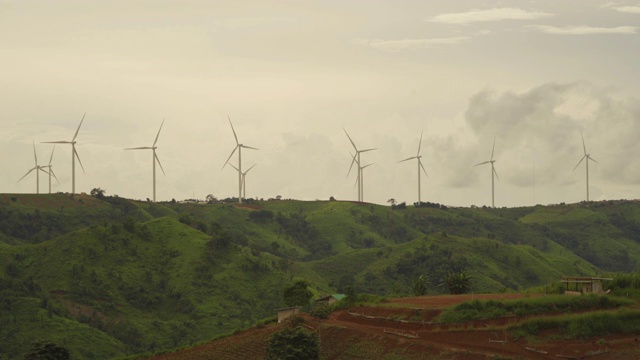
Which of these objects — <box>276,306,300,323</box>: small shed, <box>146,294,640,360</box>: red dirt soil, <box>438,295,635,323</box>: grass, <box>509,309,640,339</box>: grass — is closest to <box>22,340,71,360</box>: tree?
<box>146,294,640,360</box>: red dirt soil

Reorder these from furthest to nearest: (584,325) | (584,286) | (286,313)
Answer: (286,313) < (584,286) < (584,325)

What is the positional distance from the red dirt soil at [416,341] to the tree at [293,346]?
3049 mm

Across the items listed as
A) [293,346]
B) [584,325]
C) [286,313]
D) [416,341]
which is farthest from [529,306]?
[286,313]

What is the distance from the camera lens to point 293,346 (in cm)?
8450

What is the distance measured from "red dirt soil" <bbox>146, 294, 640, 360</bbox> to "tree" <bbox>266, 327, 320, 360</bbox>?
3049 millimetres

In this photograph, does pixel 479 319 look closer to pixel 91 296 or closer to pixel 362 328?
pixel 362 328

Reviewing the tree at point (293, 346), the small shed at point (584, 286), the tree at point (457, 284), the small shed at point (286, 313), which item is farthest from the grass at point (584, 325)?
the small shed at point (286, 313)

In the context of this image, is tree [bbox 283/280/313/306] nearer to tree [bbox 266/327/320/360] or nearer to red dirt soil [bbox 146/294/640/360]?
red dirt soil [bbox 146/294/640/360]

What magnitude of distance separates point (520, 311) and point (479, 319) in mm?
3516

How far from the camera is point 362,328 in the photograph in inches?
3644

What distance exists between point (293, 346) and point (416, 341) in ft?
34.4

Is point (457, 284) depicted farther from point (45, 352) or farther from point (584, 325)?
point (45, 352)

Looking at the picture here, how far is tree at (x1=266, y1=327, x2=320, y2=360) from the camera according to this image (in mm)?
83688

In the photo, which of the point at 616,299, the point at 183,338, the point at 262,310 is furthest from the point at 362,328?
the point at 262,310
